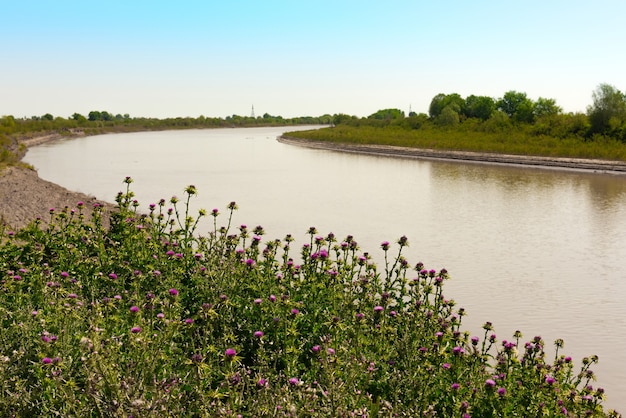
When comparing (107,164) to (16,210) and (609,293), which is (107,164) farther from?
(609,293)

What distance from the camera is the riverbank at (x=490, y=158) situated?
35.9m

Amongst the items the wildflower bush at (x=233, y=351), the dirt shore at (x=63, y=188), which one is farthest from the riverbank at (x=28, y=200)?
the wildflower bush at (x=233, y=351)

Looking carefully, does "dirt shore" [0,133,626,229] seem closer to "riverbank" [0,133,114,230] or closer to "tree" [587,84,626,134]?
"riverbank" [0,133,114,230]

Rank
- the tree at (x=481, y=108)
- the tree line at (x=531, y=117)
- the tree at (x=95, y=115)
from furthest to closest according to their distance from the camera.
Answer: the tree at (x=95, y=115) < the tree at (x=481, y=108) < the tree line at (x=531, y=117)

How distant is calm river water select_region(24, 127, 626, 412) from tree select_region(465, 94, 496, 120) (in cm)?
4331

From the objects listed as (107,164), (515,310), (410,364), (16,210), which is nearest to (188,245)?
(410,364)

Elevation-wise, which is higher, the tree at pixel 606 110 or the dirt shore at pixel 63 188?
the tree at pixel 606 110

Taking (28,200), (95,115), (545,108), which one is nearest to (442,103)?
(545,108)

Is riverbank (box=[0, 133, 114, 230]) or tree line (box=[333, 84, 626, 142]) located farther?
tree line (box=[333, 84, 626, 142])

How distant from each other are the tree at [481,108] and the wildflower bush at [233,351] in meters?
76.4

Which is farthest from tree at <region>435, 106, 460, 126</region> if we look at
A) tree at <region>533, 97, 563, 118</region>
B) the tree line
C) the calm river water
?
the calm river water

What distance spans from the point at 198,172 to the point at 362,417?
3194 cm

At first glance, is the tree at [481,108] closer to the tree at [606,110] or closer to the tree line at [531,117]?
the tree line at [531,117]

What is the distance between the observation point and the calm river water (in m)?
9.58
